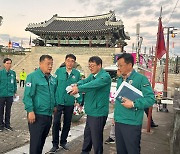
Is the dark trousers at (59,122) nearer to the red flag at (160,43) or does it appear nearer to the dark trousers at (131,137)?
the dark trousers at (131,137)

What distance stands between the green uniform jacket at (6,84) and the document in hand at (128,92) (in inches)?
163

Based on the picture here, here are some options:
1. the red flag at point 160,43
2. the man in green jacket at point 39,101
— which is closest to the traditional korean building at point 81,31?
the red flag at point 160,43

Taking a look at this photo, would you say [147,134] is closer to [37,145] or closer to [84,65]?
[37,145]

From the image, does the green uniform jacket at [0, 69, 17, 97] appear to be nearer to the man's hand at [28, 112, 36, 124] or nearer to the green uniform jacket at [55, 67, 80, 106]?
the green uniform jacket at [55, 67, 80, 106]

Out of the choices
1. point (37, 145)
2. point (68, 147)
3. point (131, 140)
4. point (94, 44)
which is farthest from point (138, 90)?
point (94, 44)

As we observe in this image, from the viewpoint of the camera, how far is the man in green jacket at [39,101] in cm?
375

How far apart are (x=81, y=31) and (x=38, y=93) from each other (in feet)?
97.8

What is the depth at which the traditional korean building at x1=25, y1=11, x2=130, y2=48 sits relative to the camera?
1250 inches

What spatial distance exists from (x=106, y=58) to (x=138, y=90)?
27517mm

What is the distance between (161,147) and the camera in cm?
562

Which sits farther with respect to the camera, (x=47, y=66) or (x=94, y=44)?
(x=94, y=44)

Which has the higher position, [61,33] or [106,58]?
[61,33]

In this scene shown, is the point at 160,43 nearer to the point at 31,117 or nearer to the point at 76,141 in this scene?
the point at 76,141

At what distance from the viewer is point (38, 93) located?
12.6 feet
